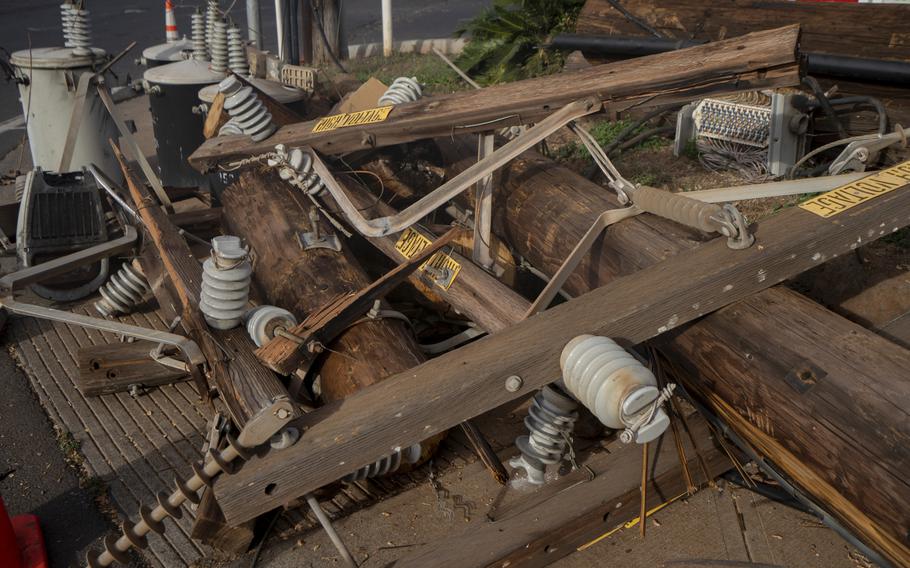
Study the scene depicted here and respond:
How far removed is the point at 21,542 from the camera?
345cm

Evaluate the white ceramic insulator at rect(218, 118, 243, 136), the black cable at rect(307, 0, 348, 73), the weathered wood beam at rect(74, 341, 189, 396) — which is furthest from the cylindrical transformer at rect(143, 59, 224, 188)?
the black cable at rect(307, 0, 348, 73)

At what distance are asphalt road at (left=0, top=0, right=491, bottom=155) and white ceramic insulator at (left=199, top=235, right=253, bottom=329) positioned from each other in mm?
10212

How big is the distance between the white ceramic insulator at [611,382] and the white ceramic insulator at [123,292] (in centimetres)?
362

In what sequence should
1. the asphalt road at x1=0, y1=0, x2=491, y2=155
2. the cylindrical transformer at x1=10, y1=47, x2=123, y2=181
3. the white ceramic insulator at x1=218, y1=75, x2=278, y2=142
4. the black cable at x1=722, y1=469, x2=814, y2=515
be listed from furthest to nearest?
the asphalt road at x1=0, y1=0, x2=491, y2=155
the cylindrical transformer at x1=10, y1=47, x2=123, y2=181
the white ceramic insulator at x1=218, y1=75, x2=278, y2=142
the black cable at x1=722, y1=469, x2=814, y2=515

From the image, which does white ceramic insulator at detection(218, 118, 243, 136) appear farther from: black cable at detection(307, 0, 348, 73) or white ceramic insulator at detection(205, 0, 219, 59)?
black cable at detection(307, 0, 348, 73)

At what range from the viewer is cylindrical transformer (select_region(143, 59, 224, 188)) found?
7.09 metres

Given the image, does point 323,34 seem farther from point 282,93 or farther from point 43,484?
point 43,484

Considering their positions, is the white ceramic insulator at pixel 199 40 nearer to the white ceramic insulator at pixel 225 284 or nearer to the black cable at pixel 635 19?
the black cable at pixel 635 19

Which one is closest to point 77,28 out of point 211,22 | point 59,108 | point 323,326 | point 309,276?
point 59,108

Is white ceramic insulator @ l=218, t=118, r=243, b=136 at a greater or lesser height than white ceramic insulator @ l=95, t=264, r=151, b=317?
greater

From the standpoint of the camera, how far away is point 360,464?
249 cm

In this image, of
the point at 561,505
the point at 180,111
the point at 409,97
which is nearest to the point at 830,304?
the point at 561,505

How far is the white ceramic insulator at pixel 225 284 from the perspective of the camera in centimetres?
317

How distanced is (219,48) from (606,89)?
190 inches
